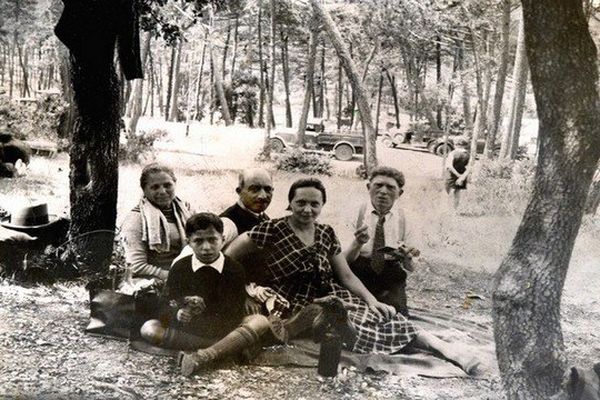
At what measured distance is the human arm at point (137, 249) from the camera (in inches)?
160

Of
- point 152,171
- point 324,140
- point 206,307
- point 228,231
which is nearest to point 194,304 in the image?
point 206,307

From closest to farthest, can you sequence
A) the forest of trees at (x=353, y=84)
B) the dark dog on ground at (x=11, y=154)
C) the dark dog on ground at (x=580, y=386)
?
1. the forest of trees at (x=353, y=84)
2. the dark dog on ground at (x=580, y=386)
3. the dark dog on ground at (x=11, y=154)

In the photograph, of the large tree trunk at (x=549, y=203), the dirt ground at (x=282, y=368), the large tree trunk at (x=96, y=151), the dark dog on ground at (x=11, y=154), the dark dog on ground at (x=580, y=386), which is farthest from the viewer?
the dark dog on ground at (x=11, y=154)

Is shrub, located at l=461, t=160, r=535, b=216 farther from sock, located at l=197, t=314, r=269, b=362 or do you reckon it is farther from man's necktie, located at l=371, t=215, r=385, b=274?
sock, located at l=197, t=314, r=269, b=362

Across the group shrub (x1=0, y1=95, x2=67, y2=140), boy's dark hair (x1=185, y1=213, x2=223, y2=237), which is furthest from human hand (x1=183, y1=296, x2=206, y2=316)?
shrub (x1=0, y1=95, x2=67, y2=140)

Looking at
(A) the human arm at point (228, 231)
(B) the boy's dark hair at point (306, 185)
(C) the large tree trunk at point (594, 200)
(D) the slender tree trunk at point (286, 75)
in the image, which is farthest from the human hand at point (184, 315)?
(C) the large tree trunk at point (594, 200)

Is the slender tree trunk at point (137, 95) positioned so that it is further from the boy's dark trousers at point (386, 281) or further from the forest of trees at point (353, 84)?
the boy's dark trousers at point (386, 281)

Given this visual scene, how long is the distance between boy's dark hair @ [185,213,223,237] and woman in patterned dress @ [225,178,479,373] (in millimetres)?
167

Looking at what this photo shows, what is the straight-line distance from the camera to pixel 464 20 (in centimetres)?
402

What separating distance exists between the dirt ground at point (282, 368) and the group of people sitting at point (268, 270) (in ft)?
0.27

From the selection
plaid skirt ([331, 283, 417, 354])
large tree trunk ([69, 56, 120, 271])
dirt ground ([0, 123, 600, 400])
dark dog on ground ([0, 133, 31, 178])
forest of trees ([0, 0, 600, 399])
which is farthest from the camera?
dark dog on ground ([0, 133, 31, 178])

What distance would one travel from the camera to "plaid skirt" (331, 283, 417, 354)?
405 centimetres

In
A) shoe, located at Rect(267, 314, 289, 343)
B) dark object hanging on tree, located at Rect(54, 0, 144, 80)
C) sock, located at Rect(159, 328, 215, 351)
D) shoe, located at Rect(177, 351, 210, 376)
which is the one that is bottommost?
shoe, located at Rect(177, 351, 210, 376)

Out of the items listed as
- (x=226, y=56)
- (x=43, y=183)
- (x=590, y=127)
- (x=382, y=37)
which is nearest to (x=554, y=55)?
(x=590, y=127)
